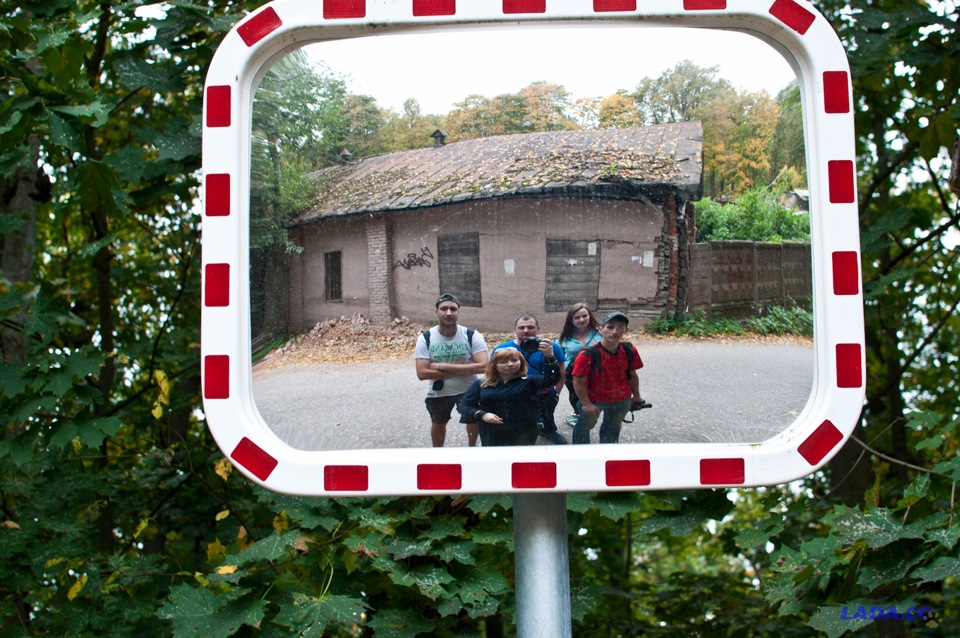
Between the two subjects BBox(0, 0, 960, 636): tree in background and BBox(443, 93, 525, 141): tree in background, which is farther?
BBox(0, 0, 960, 636): tree in background

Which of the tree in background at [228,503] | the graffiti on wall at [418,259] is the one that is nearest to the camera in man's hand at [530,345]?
the graffiti on wall at [418,259]

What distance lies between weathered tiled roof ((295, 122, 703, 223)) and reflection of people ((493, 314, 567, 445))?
247mm

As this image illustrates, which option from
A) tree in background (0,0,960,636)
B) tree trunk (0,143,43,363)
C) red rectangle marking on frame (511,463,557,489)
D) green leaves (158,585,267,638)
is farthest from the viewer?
tree trunk (0,143,43,363)

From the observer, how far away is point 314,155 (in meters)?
1.66

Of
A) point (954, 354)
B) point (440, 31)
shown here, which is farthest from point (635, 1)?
point (954, 354)

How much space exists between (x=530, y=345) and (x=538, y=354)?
0.02 meters

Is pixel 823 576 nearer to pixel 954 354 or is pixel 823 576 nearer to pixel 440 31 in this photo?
pixel 440 31

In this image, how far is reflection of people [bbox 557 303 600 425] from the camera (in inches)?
60.6

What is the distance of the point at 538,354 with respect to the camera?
1549 mm

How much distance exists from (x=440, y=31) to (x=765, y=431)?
3.11ft

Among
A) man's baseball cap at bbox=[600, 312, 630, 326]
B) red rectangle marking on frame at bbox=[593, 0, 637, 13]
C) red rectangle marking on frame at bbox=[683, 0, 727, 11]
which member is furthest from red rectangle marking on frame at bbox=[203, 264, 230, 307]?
red rectangle marking on frame at bbox=[683, 0, 727, 11]

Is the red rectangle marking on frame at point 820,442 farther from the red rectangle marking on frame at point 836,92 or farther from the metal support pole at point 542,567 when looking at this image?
the red rectangle marking on frame at point 836,92

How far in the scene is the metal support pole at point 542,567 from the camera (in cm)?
164

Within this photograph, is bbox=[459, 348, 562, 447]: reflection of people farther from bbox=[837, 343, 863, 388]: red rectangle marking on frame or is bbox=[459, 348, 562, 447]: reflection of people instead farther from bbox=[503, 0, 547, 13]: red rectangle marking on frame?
bbox=[503, 0, 547, 13]: red rectangle marking on frame
